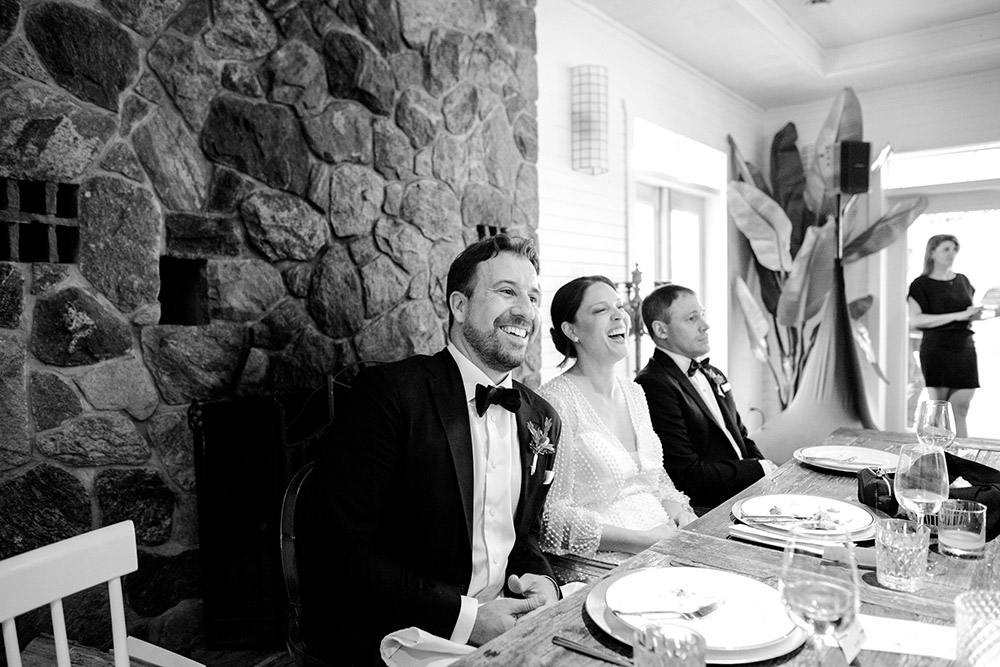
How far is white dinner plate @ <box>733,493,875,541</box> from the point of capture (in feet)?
5.11

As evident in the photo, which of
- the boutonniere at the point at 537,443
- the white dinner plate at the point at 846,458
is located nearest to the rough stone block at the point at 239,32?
the boutonniere at the point at 537,443

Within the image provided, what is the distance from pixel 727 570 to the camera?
134cm

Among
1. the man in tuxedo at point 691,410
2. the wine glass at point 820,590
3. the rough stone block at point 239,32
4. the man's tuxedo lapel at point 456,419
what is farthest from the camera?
the man in tuxedo at point 691,410

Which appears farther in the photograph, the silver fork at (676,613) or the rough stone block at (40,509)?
the rough stone block at (40,509)

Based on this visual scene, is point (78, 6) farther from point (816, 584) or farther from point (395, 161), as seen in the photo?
point (816, 584)

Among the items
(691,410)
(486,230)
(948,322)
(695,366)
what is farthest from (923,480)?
(948,322)

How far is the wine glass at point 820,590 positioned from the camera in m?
0.93

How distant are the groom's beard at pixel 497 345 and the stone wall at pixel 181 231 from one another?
A: 3.02ft

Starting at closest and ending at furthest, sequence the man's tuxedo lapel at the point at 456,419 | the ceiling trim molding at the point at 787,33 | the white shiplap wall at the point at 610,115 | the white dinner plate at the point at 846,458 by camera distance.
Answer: the man's tuxedo lapel at the point at 456,419 < the white dinner plate at the point at 846,458 < the white shiplap wall at the point at 610,115 < the ceiling trim molding at the point at 787,33

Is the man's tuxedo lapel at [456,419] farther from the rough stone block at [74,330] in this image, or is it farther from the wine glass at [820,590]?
the rough stone block at [74,330]

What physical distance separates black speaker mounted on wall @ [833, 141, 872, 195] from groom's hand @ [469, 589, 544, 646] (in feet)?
15.7

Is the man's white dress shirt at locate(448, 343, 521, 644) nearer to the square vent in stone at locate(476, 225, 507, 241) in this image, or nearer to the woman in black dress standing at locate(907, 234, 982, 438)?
the square vent in stone at locate(476, 225, 507, 241)

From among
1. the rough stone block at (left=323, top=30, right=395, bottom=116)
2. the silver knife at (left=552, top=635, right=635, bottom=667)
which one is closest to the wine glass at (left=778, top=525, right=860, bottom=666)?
the silver knife at (left=552, top=635, right=635, bottom=667)

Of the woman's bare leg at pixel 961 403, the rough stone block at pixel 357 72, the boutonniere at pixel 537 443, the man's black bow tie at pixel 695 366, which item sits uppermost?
the rough stone block at pixel 357 72
